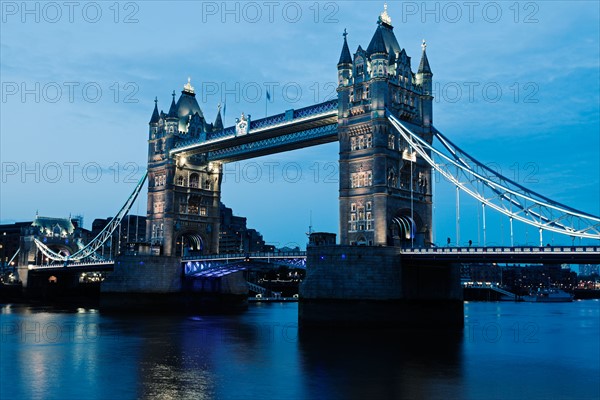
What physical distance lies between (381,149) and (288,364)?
2847 centimetres

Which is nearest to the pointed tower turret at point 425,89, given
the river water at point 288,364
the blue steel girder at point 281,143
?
the blue steel girder at point 281,143

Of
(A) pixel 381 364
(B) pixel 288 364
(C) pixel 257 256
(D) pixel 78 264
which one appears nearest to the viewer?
(A) pixel 381 364

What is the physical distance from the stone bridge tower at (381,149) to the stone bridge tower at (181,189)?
27663 millimetres

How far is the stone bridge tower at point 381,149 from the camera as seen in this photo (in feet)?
194

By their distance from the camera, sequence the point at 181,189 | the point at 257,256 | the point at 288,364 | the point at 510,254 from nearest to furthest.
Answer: the point at 288,364, the point at 510,254, the point at 257,256, the point at 181,189

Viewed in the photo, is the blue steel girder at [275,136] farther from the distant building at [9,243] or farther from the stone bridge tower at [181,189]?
the distant building at [9,243]

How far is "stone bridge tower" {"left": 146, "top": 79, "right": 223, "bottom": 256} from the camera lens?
84312 millimetres

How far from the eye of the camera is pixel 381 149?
2320 inches

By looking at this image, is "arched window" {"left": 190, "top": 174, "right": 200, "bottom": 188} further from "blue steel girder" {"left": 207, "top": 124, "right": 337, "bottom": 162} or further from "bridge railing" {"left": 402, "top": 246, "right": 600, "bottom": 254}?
"bridge railing" {"left": 402, "top": 246, "right": 600, "bottom": 254}

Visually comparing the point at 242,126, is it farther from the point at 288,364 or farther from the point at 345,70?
the point at 288,364

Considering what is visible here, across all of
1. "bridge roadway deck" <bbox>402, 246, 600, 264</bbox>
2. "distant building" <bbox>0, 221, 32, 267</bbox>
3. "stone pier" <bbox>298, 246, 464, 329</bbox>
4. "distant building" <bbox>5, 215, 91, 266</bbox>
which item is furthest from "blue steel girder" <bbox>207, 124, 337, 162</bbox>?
"distant building" <bbox>0, 221, 32, 267</bbox>

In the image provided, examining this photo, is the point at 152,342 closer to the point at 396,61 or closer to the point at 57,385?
the point at 57,385

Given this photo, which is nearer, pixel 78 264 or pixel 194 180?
pixel 194 180

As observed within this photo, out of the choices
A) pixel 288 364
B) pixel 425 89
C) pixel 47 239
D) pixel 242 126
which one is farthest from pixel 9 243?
pixel 288 364
